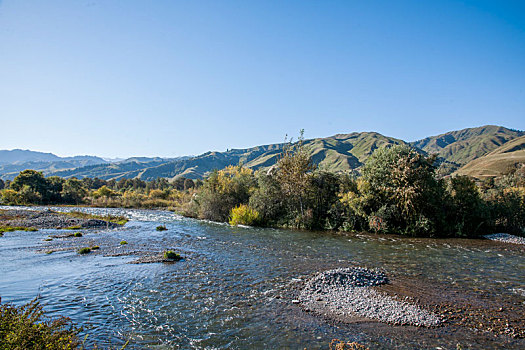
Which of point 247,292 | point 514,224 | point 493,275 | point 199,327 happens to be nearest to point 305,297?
point 247,292

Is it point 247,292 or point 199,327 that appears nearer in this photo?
point 199,327

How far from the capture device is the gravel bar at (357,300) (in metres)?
10.0

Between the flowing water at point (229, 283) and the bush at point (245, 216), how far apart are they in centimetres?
992

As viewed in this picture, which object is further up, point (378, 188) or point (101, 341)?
point (378, 188)

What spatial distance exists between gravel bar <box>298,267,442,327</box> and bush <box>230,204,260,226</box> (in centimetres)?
2202

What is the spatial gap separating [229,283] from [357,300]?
6.29m

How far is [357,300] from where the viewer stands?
11500 millimetres

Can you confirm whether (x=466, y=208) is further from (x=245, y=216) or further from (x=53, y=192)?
(x=53, y=192)

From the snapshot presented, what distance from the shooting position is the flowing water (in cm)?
897

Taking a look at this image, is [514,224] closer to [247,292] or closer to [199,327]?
[247,292]

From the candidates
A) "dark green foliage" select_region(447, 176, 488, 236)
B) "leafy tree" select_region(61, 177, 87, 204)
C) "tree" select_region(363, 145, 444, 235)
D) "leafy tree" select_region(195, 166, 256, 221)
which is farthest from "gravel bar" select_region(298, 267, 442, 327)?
"leafy tree" select_region(61, 177, 87, 204)

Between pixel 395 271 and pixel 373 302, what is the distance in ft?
18.4

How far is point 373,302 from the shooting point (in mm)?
11250

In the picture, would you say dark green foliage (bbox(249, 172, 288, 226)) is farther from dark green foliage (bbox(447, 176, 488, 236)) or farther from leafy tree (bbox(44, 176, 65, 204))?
leafy tree (bbox(44, 176, 65, 204))
